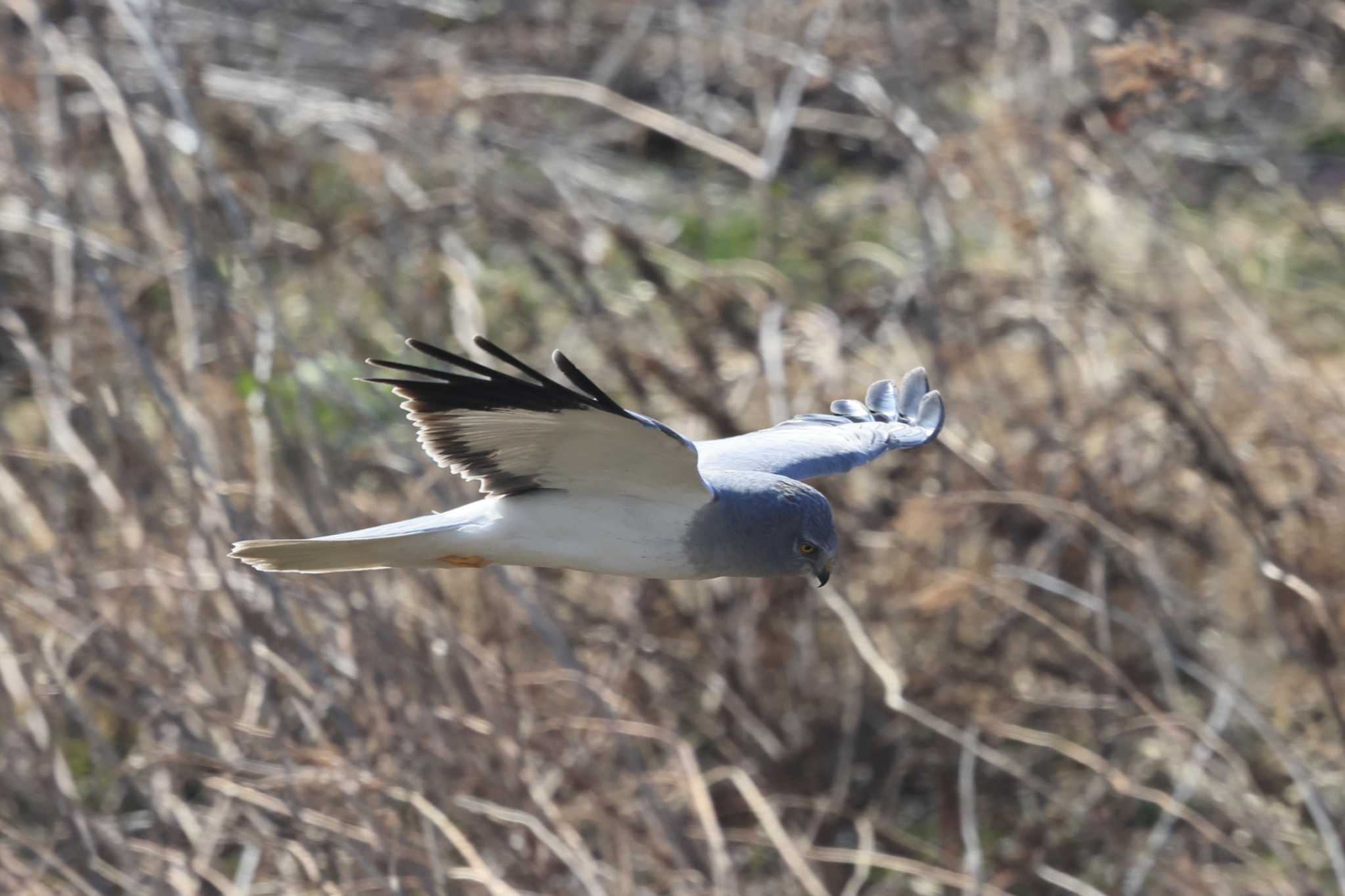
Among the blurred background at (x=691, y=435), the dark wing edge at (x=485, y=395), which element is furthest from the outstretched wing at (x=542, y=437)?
the blurred background at (x=691, y=435)

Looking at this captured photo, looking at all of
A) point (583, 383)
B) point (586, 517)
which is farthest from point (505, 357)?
point (586, 517)

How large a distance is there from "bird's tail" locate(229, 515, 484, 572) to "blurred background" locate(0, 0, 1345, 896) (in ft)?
3.34

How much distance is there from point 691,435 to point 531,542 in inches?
112

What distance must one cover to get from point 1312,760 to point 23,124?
539 centimetres

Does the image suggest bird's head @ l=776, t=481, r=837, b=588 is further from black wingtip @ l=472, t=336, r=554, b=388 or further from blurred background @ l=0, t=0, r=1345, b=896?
blurred background @ l=0, t=0, r=1345, b=896

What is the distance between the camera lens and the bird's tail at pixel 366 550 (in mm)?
3166

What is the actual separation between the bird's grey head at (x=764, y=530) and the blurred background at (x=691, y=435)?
133cm

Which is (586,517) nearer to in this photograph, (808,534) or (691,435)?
(808,534)

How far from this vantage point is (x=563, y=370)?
2619 millimetres

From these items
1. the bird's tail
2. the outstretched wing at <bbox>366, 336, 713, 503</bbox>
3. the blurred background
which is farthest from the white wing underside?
the blurred background

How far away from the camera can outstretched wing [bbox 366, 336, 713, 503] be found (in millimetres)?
2809

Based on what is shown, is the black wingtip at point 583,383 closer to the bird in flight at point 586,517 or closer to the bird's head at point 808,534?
the bird in flight at point 586,517

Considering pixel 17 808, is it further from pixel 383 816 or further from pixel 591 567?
pixel 591 567

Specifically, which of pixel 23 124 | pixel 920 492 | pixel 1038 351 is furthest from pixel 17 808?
pixel 1038 351
